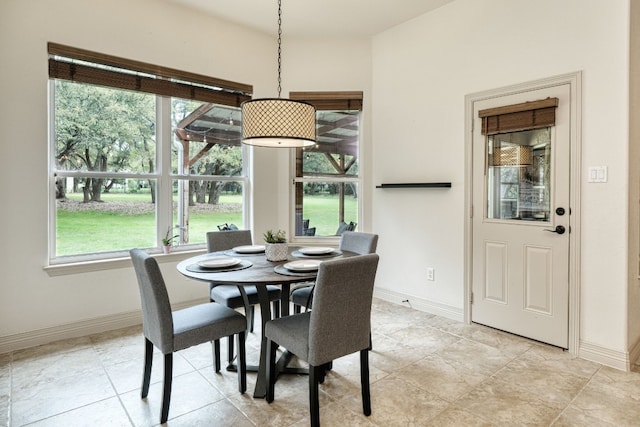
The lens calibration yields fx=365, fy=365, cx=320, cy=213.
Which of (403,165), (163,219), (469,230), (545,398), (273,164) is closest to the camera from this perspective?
(545,398)

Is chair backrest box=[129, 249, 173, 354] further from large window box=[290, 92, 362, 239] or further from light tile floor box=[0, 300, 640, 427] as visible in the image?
large window box=[290, 92, 362, 239]

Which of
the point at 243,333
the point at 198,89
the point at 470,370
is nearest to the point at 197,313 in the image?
the point at 243,333

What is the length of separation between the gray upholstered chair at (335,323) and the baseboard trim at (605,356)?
1.78 metres

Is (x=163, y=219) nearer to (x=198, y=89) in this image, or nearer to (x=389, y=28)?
(x=198, y=89)

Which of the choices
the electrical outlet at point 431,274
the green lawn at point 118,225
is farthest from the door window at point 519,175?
the green lawn at point 118,225

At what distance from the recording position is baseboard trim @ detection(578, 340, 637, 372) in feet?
8.14

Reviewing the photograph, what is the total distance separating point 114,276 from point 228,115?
6.43ft

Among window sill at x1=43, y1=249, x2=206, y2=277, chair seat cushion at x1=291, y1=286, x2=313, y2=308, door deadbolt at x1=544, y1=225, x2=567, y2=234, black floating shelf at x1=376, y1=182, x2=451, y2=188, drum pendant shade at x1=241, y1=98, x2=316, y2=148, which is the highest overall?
drum pendant shade at x1=241, y1=98, x2=316, y2=148

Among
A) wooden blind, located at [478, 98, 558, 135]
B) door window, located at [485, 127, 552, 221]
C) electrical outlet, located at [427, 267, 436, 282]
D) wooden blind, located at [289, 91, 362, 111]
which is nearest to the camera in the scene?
wooden blind, located at [478, 98, 558, 135]

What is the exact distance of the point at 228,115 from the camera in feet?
13.0

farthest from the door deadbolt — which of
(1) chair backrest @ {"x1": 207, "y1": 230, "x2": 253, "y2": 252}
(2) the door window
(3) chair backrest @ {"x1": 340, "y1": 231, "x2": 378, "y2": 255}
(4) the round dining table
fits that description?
(1) chair backrest @ {"x1": 207, "y1": 230, "x2": 253, "y2": 252}

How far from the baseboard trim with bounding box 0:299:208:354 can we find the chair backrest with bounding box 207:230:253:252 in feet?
3.34

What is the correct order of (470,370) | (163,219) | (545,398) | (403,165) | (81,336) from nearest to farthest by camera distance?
(545,398) < (470,370) < (81,336) < (163,219) < (403,165)

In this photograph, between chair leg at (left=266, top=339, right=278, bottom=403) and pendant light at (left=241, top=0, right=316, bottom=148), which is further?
pendant light at (left=241, top=0, right=316, bottom=148)
